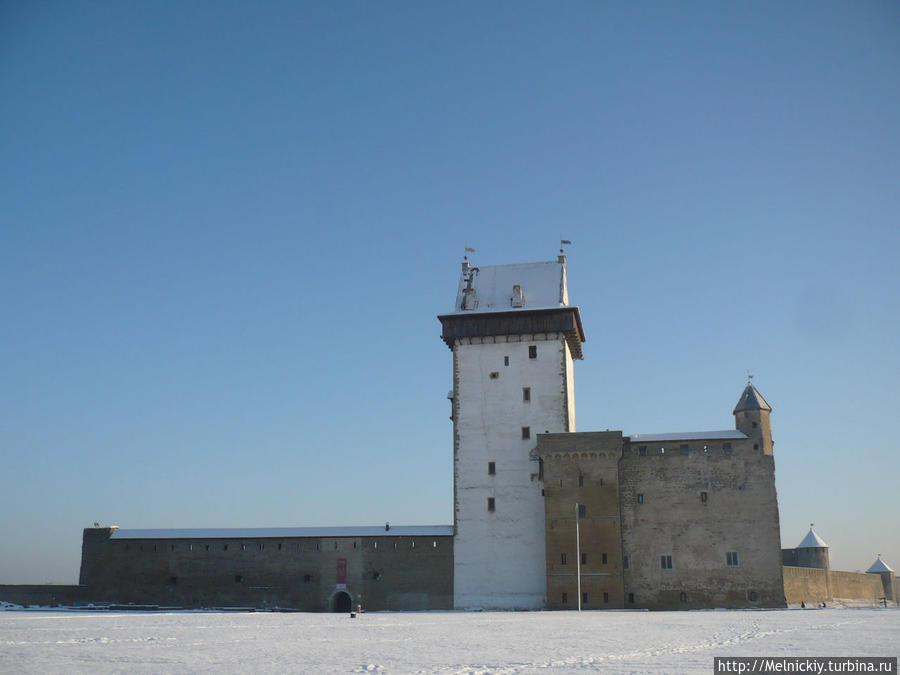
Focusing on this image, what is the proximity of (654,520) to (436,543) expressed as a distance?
12586mm

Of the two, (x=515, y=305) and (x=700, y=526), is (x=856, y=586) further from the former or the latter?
(x=515, y=305)

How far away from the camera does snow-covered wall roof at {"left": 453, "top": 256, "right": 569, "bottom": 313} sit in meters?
53.0

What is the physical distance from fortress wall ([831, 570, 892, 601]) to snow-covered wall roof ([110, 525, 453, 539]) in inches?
1046

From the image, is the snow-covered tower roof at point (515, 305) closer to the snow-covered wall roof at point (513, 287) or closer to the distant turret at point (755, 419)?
the snow-covered wall roof at point (513, 287)

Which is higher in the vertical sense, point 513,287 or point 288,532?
point 513,287

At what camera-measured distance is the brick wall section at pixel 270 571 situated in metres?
48.5

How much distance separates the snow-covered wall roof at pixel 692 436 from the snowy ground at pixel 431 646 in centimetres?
1736

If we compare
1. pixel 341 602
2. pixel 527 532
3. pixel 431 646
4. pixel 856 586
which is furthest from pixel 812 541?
pixel 431 646

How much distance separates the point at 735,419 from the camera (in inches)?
1898

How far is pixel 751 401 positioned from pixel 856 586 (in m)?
22.7

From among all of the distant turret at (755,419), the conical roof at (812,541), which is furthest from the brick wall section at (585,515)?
the conical roof at (812,541)

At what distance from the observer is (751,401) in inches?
1869

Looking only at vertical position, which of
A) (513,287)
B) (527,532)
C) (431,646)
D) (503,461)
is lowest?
(431,646)

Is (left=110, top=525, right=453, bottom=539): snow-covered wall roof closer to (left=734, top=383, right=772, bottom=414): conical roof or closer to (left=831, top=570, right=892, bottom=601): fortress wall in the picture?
(left=734, top=383, right=772, bottom=414): conical roof
